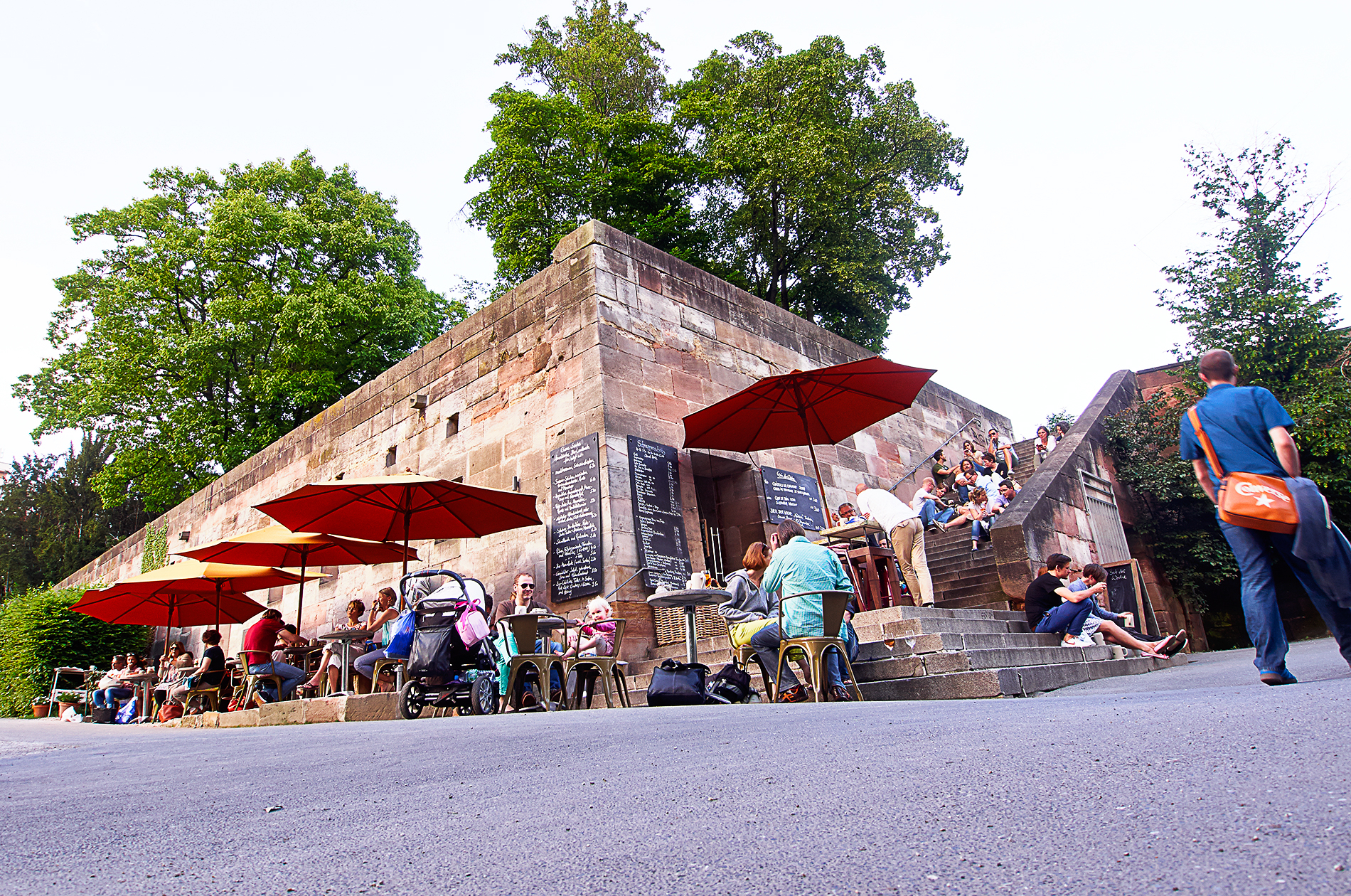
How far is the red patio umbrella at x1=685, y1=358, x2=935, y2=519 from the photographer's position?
9.01 metres

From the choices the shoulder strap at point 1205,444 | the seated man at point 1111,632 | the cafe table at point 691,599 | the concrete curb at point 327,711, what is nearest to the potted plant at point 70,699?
the concrete curb at point 327,711

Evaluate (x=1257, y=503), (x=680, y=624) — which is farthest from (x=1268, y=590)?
(x=680, y=624)

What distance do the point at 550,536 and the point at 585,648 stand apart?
2.08 meters

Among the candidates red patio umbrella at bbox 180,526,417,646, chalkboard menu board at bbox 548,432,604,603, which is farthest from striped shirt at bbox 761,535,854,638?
red patio umbrella at bbox 180,526,417,646

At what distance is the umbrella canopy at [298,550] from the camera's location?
9.80 m

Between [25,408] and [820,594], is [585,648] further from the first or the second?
[25,408]

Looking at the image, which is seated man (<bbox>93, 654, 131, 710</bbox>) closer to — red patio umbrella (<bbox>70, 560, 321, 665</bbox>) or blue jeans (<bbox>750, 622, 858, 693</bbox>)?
red patio umbrella (<bbox>70, 560, 321, 665</bbox>)

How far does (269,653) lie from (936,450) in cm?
1149

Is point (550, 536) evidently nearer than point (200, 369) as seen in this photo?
Yes

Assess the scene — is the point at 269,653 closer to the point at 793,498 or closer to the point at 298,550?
the point at 298,550

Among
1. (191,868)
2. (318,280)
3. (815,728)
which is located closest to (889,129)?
(318,280)

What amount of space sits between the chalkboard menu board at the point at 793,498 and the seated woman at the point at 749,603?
3.70 m

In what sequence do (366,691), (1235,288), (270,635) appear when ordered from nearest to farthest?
(366,691), (270,635), (1235,288)

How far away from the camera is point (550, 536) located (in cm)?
948
